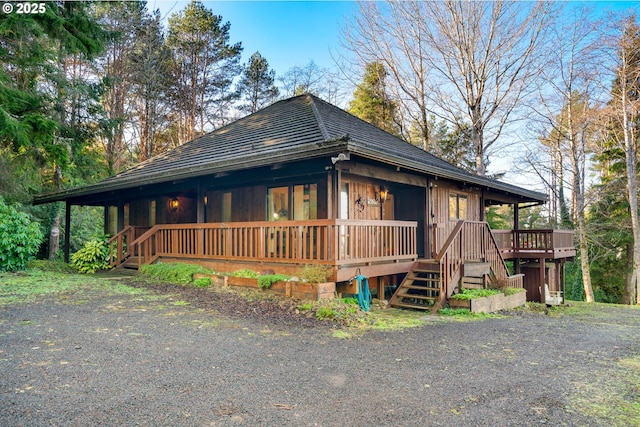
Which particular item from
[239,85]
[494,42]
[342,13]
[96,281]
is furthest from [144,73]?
[494,42]

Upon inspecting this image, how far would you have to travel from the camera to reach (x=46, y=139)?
994 centimetres

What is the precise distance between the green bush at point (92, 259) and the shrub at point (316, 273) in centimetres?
754

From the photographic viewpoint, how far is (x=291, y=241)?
29.3ft

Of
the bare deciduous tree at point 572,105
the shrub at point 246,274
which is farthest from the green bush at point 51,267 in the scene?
the bare deciduous tree at point 572,105

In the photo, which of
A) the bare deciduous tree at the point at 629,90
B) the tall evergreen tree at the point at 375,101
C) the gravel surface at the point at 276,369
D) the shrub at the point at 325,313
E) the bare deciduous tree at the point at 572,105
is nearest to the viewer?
the gravel surface at the point at 276,369

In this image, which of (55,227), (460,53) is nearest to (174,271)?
(55,227)

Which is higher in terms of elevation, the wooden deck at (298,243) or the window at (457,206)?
the window at (457,206)

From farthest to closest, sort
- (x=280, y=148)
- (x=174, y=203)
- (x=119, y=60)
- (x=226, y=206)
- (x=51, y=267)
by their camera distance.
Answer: (x=119, y=60)
(x=174, y=203)
(x=51, y=267)
(x=226, y=206)
(x=280, y=148)

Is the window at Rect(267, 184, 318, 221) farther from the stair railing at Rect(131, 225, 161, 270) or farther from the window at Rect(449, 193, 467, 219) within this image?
the window at Rect(449, 193, 467, 219)

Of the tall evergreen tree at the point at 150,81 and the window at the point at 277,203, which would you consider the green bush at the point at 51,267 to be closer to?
the window at the point at 277,203

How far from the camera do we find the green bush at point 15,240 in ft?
35.0

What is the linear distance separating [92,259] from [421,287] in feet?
31.1

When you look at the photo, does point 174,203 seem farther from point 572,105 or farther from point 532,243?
point 572,105

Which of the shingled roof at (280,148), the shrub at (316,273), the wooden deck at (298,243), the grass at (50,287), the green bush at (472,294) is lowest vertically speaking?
the green bush at (472,294)
